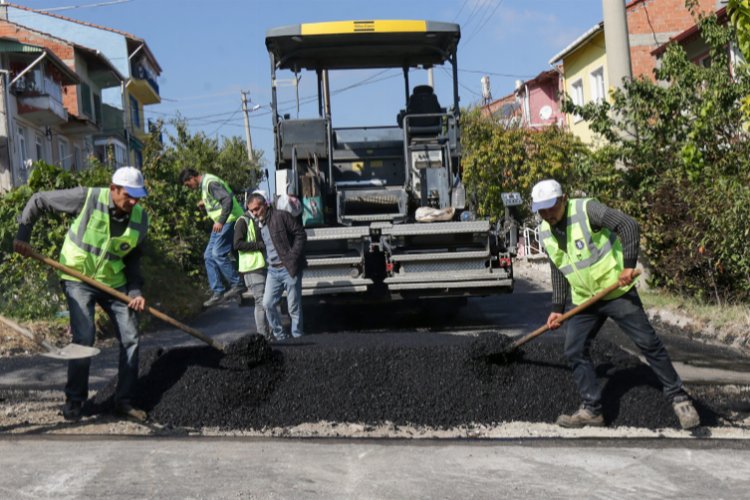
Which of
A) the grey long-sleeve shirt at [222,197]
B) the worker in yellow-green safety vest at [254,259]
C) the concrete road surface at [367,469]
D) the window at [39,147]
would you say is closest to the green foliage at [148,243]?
the grey long-sleeve shirt at [222,197]

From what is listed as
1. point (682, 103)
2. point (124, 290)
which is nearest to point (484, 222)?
point (682, 103)

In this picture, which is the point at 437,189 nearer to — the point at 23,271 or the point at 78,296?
the point at 23,271

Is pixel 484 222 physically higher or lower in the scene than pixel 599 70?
lower

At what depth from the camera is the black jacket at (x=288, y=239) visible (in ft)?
31.0

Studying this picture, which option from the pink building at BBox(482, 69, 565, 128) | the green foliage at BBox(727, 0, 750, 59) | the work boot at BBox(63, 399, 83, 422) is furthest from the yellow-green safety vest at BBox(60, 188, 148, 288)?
the pink building at BBox(482, 69, 565, 128)

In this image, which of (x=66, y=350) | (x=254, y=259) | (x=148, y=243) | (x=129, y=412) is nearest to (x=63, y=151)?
(x=148, y=243)

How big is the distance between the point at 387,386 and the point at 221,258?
502 centimetres

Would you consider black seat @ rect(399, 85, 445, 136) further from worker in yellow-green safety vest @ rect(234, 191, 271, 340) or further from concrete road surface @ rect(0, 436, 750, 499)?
concrete road surface @ rect(0, 436, 750, 499)

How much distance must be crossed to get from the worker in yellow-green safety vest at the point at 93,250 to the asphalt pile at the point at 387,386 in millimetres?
285

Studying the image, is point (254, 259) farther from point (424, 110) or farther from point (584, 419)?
point (584, 419)

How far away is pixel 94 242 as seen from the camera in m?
6.46

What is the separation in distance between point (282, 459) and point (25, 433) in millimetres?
1838

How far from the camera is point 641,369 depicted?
22.4ft

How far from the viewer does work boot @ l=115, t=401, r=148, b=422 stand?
649 cm
